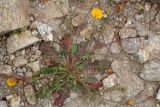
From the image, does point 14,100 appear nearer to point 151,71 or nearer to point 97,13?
point 97,13

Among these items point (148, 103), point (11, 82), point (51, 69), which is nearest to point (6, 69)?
point (11, 82)

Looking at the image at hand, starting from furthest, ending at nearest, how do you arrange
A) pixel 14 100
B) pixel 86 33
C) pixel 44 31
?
pixel 86 33 < pixel 44 31 < pixel 14 100

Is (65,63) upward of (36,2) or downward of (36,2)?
downward

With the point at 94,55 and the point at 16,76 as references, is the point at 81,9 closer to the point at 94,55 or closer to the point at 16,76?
the point at 94,55

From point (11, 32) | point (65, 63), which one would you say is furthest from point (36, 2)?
point (65, 63)

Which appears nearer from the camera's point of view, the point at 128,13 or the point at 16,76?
the point at 16,76

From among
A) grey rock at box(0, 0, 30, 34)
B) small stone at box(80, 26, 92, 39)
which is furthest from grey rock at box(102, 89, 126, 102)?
grey rock at box(0, 0, 30, 34)

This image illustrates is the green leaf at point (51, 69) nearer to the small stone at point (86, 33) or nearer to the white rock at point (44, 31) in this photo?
the white rock at point (44, 31)
